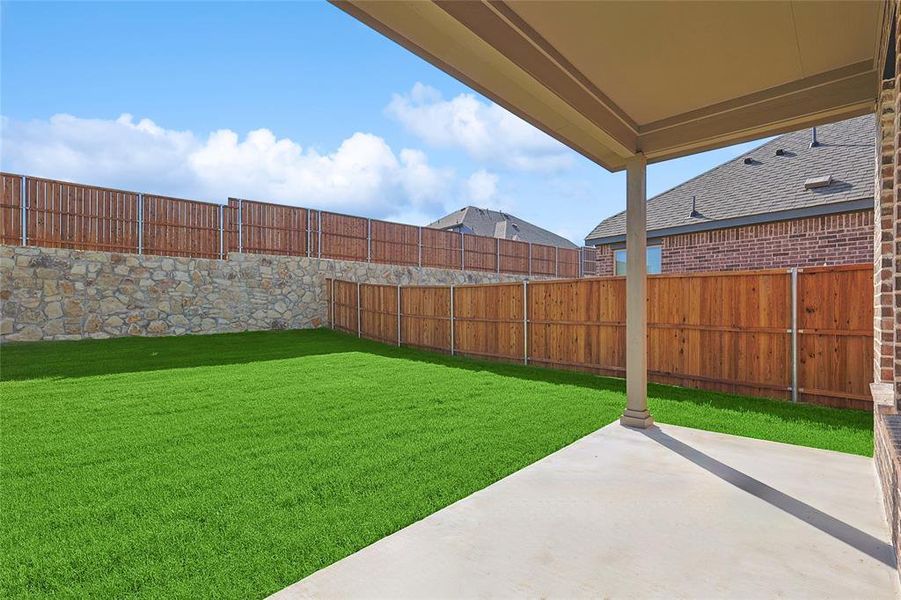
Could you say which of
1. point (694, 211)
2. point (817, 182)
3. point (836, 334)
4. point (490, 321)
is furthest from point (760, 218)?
point (490, 321)

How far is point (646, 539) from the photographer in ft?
7.50

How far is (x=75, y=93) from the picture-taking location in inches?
421

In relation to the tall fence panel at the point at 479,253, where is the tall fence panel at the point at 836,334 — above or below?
below

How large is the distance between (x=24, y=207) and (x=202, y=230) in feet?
13.4

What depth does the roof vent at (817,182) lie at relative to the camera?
8367 millimetres

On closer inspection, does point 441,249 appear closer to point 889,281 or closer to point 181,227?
point 181,227

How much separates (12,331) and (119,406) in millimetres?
9075

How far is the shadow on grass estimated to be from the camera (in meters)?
5.25

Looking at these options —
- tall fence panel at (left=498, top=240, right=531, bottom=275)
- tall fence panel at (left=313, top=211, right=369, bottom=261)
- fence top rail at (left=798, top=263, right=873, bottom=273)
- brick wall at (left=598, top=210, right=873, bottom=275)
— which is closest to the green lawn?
fence top rail at (left=798, top=263, right=873, bottom=273)

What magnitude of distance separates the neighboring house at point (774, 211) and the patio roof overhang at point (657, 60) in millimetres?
5686

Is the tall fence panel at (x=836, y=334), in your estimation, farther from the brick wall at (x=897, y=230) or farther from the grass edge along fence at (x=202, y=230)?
the grass edge along fence at (x=202, y=230)

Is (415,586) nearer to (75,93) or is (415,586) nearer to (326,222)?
(75,93)

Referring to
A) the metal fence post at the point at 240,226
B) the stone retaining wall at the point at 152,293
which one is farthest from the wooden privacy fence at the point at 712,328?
the metal fence post at the point at 240,226

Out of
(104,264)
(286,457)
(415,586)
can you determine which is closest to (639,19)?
(415,586)
